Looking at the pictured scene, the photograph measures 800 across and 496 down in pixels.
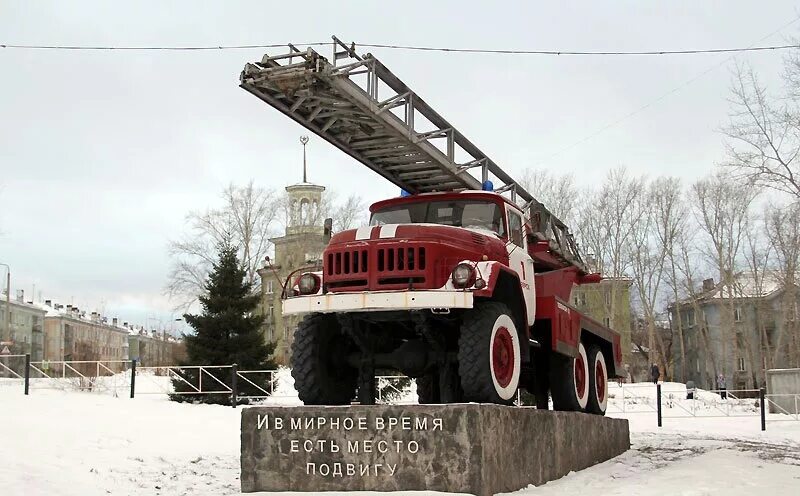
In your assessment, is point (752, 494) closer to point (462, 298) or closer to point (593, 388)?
point (462, 298)

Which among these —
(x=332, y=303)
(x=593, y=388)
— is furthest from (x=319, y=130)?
(x=593, y=388)

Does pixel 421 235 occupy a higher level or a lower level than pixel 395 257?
higher

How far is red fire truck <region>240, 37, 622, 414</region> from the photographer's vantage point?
766 cm

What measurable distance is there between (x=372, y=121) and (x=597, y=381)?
503 cm

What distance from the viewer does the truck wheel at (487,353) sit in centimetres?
746

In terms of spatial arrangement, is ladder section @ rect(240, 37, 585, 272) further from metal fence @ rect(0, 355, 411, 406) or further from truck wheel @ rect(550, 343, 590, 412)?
metal fence @ rect(0, 355, 411, 406)

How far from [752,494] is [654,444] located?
597 cm

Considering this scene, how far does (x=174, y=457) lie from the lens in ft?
37.6

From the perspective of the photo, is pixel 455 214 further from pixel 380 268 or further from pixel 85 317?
pixel 85 317

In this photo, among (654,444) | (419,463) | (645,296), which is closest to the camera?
(419,463)

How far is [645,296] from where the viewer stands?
1962 inches

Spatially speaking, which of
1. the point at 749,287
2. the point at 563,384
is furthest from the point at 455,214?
the point at 749,287

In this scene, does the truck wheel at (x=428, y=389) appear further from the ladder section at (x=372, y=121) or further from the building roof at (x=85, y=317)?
the building roof at (x=85, y=317)

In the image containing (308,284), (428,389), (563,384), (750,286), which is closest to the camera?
(308,284)
